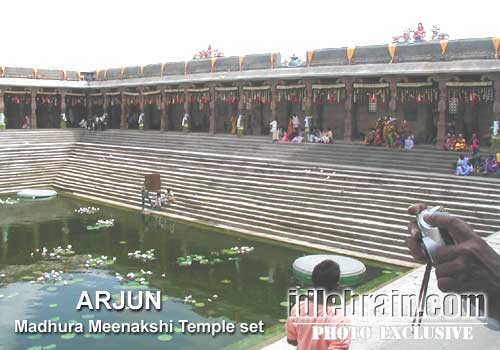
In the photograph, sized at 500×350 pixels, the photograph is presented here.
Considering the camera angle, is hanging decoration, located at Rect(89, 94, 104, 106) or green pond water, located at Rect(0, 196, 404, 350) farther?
hanging decoration, located at Rect(89, 94, 104, 106)

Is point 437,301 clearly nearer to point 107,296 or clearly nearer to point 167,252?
point 107,296

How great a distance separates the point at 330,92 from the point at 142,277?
12918 millimetres

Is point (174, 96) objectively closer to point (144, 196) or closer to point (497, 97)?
point (144, 196)

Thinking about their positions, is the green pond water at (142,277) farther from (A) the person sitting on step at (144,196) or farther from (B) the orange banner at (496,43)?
(B) the orange banner at (496,43)

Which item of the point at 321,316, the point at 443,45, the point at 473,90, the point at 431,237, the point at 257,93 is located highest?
the point at 443,45

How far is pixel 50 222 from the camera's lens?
16109 mm

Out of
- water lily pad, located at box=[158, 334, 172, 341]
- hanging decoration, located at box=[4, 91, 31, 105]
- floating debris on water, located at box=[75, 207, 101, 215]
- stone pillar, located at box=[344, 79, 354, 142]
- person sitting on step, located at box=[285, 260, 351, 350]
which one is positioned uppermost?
hanging decoration, located at box=[4, 91, 31, 105]

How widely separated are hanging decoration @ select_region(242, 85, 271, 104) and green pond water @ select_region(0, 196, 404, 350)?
9.12 m

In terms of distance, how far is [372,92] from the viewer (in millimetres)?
20375

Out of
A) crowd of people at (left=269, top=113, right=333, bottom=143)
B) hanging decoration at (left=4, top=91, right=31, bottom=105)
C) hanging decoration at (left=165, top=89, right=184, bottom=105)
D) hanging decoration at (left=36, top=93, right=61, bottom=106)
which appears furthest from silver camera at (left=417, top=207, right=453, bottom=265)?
hanging decoration at (left=36, top=93, right=61, bottom=106)

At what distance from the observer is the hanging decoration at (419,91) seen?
744 inches

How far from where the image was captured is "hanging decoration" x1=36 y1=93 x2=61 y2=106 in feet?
103

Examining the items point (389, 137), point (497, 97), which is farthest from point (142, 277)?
point (497, 97)

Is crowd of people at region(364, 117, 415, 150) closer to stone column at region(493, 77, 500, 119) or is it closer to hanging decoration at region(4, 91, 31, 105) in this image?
stone column at region(493, 77, 500, 119)
